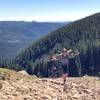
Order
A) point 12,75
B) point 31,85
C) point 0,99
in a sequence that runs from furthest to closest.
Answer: point 12,75
point 31,85
point 0,99

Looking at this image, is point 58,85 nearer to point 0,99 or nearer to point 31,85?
point 31,85


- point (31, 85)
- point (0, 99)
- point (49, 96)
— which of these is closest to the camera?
point (0, 99)

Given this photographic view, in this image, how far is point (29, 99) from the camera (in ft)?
50.8

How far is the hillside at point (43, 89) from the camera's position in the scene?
15.9 meters

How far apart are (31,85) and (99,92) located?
3.31 meters

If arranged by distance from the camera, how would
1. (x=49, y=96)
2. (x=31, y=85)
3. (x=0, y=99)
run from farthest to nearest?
(x=31, y=85) → (x=49, y=96) → (x=0, y=99)

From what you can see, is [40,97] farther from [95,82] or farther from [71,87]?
[95,82]

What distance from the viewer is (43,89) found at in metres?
17.0

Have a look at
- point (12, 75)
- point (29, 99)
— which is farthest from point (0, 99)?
point (12, 75)

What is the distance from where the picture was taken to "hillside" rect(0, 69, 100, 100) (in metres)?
15.9

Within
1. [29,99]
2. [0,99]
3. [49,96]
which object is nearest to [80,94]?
[49,96]

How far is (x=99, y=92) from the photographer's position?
57.4 feet

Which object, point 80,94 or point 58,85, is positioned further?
point 58,85

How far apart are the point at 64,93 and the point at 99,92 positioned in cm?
185
